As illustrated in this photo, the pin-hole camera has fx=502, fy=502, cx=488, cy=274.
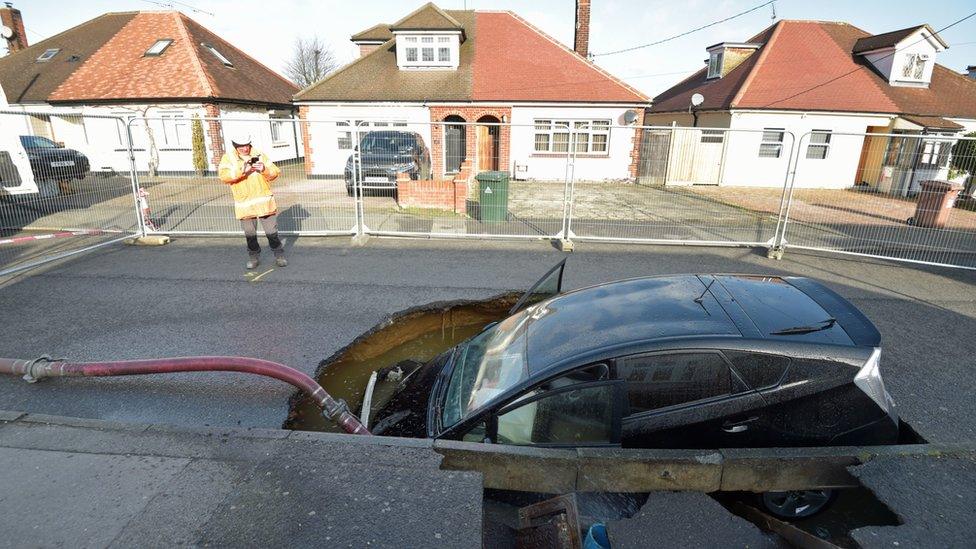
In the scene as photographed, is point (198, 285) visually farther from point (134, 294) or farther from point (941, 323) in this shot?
point (941, 323)

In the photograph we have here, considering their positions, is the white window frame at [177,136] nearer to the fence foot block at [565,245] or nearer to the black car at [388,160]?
the black car at [388,160]

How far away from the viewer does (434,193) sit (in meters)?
11.9

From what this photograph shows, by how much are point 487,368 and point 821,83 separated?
72.6 ft

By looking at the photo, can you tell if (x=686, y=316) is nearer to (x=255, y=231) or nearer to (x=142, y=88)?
(x=255, y=231)

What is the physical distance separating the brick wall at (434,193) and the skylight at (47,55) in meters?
22.5

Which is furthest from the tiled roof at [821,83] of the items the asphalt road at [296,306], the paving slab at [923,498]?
the paving slab at [923,498]

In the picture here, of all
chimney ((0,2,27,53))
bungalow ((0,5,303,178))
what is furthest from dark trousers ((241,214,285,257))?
chimney ((0,2,27,53))

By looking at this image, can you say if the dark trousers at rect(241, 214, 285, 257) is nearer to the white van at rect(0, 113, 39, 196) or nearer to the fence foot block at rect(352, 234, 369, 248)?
the fence foot block at rect(352, 234, 369, 248)

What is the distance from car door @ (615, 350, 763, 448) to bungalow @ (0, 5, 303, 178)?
16.1 meters

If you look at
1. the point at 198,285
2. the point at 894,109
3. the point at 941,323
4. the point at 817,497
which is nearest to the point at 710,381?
the point at 817,497

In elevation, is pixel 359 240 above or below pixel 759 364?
below

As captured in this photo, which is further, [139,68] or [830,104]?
[139,68]

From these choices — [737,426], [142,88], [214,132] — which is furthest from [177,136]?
[737,426]

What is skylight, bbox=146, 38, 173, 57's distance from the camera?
21.2 metres
